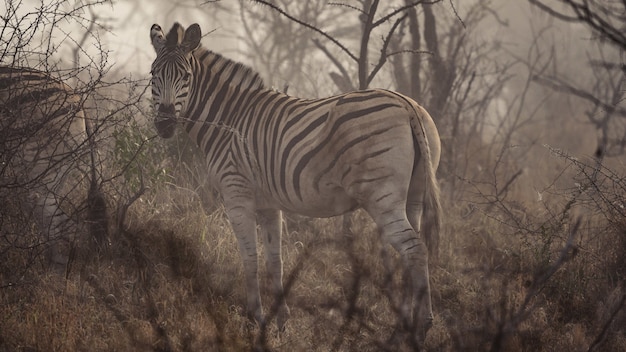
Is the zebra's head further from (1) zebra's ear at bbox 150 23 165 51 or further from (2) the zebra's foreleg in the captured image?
(2) the zebra's foreleg

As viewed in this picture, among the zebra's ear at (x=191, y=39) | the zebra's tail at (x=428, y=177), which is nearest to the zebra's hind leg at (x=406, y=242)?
the zebra's tail at (x=428, y=177)

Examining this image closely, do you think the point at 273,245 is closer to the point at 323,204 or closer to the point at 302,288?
the point at 302,288

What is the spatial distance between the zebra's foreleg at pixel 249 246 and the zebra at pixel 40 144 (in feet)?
3.32

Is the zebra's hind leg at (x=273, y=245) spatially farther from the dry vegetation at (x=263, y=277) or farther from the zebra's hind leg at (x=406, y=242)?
the zebra's hind leg at (x=406, y=242)

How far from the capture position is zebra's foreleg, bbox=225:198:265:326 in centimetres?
491

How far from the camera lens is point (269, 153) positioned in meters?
4.88

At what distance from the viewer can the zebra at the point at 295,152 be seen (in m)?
4.37

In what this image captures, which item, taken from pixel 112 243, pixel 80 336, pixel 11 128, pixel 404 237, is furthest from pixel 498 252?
pixel 11 128

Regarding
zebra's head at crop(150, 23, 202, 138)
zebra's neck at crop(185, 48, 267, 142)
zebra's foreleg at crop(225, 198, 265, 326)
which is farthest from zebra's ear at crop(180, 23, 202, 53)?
zebra's foreleg at crop(225, 198, 265, 326)

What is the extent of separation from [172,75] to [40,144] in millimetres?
1006

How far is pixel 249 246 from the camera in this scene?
16.3 feet

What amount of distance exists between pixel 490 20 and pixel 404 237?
2973 centimetres

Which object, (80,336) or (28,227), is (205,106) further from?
(80,336)

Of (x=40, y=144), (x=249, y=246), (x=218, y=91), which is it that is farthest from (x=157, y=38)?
(x=249, y=246)
